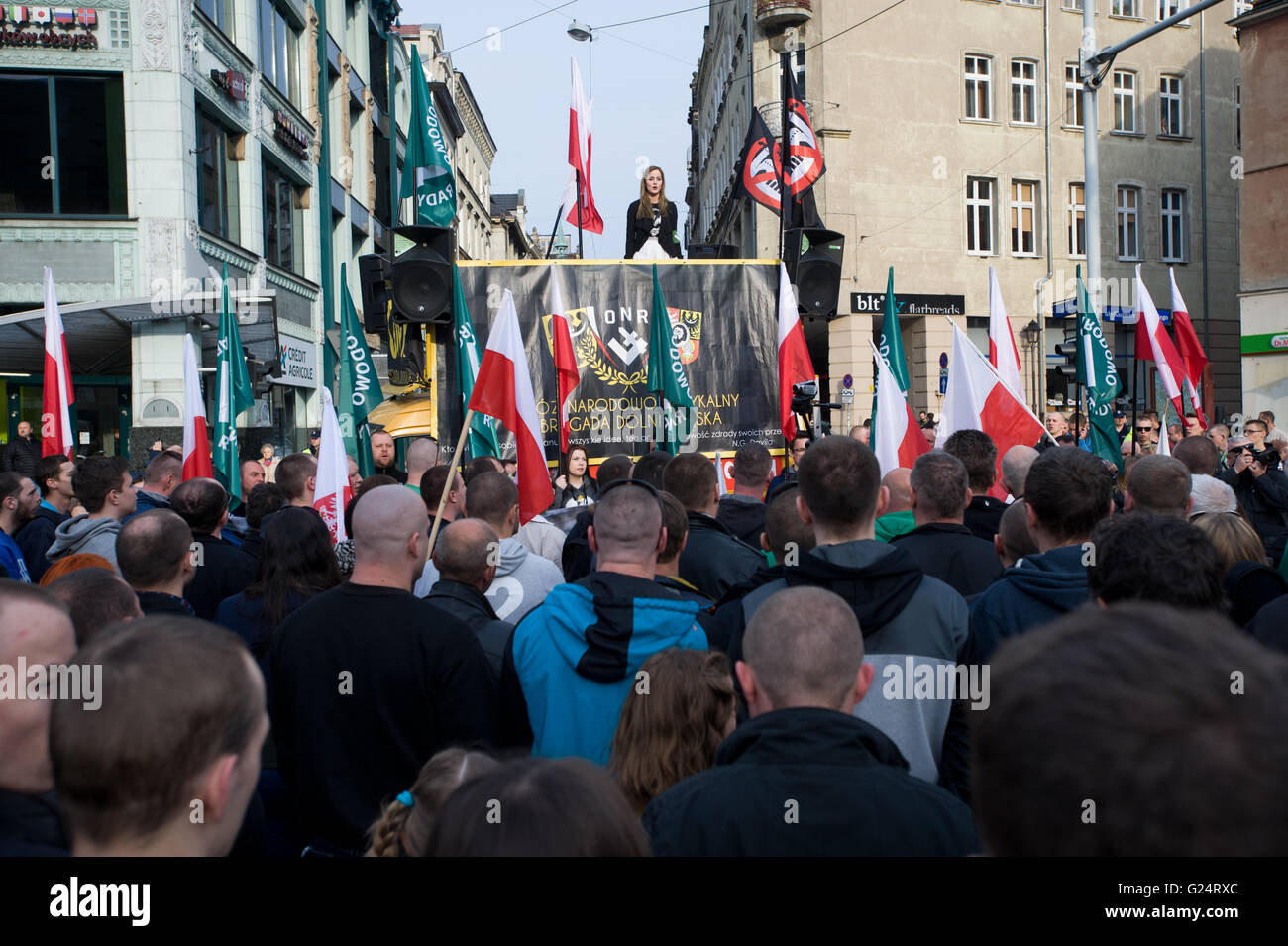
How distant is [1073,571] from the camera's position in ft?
10.9

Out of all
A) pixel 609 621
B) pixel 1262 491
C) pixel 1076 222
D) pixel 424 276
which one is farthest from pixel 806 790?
pixel 1076 222

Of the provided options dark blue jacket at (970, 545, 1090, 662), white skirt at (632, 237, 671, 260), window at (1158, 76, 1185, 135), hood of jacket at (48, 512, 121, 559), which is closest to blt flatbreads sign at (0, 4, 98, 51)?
white skirt at (632, 237, 671, 260)

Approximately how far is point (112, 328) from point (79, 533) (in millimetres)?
14425

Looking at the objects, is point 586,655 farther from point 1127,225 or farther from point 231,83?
point 1127,225

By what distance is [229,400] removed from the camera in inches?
366

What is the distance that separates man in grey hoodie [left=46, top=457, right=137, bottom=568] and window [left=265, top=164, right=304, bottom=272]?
1955cm

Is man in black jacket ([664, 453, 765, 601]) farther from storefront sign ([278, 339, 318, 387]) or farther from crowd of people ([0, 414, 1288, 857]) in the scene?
storefront sign ([278, 339, 318, 387])

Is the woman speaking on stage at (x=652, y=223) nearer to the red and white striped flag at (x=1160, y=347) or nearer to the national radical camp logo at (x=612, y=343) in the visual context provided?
the national radical camp logo at (x=612, y=343)

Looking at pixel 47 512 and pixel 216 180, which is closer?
pixel 47 512

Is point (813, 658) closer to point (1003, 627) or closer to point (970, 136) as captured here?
point (1003, 627)

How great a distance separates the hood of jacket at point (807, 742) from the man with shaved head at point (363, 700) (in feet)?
4.34

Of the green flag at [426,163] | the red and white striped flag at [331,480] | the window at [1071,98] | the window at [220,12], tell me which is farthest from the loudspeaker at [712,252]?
the window at [1071,98]

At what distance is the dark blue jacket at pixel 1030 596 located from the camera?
3.27 m
